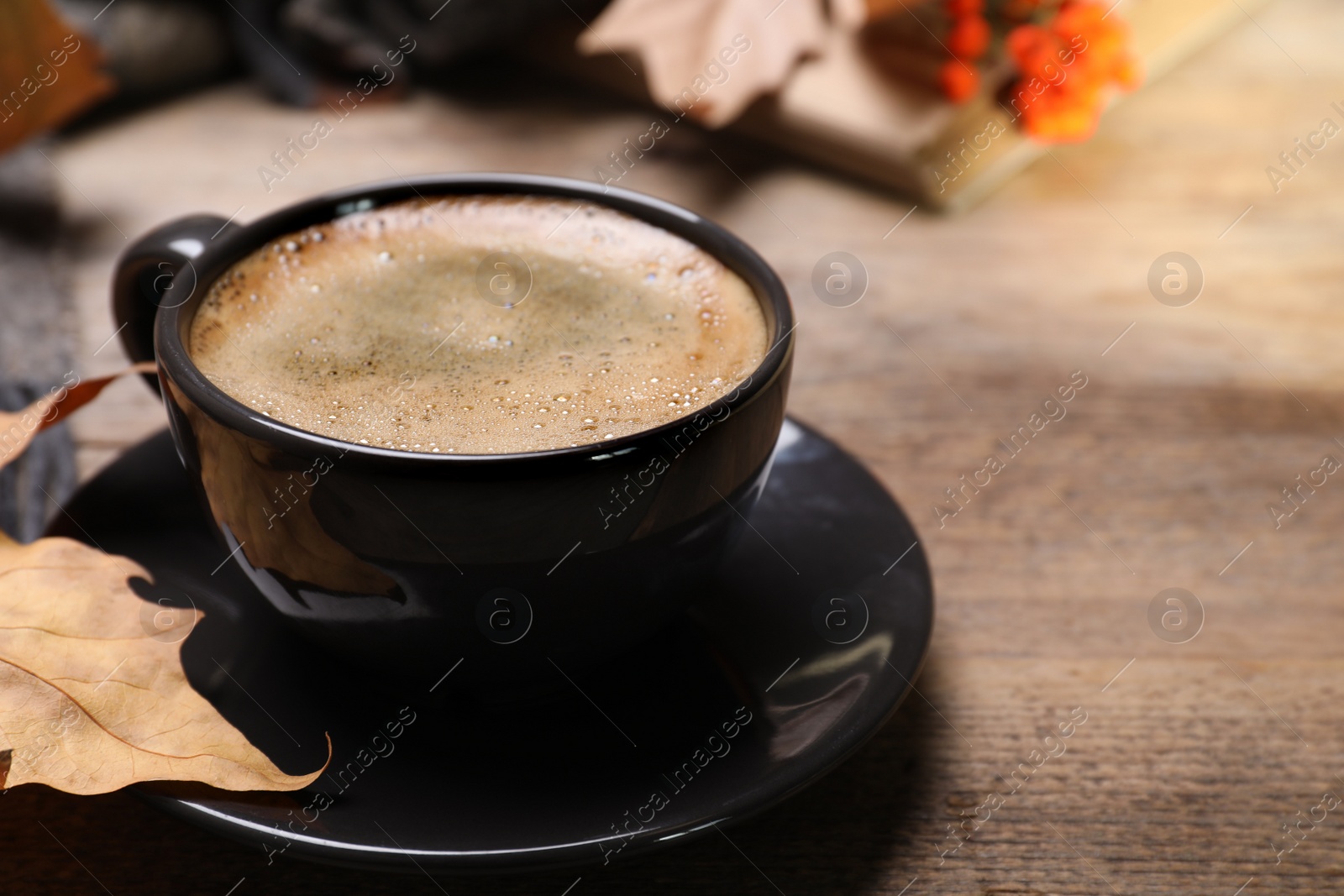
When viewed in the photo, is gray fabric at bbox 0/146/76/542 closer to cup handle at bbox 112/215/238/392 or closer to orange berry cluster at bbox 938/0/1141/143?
cup handle at bbox 112/215/238/392

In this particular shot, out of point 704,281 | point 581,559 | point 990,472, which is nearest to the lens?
point 581,559

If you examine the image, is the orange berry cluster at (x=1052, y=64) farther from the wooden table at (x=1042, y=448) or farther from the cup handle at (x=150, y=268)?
the cup handle at (x=150, y=268)

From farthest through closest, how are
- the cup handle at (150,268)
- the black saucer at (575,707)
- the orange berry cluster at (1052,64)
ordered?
1. the orange berry cluster at (1052,64)
2. the cup handle at (150,268)
3. the black saucer at (575,707)

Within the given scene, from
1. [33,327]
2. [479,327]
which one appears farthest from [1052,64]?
[33,327]

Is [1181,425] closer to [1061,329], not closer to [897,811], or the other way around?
[1061,329]

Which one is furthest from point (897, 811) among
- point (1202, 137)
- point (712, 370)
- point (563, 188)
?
point (1202, 137)

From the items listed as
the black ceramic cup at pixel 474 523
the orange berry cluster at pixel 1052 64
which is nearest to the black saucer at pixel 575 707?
the black ceramic cup at pixel 474 523
